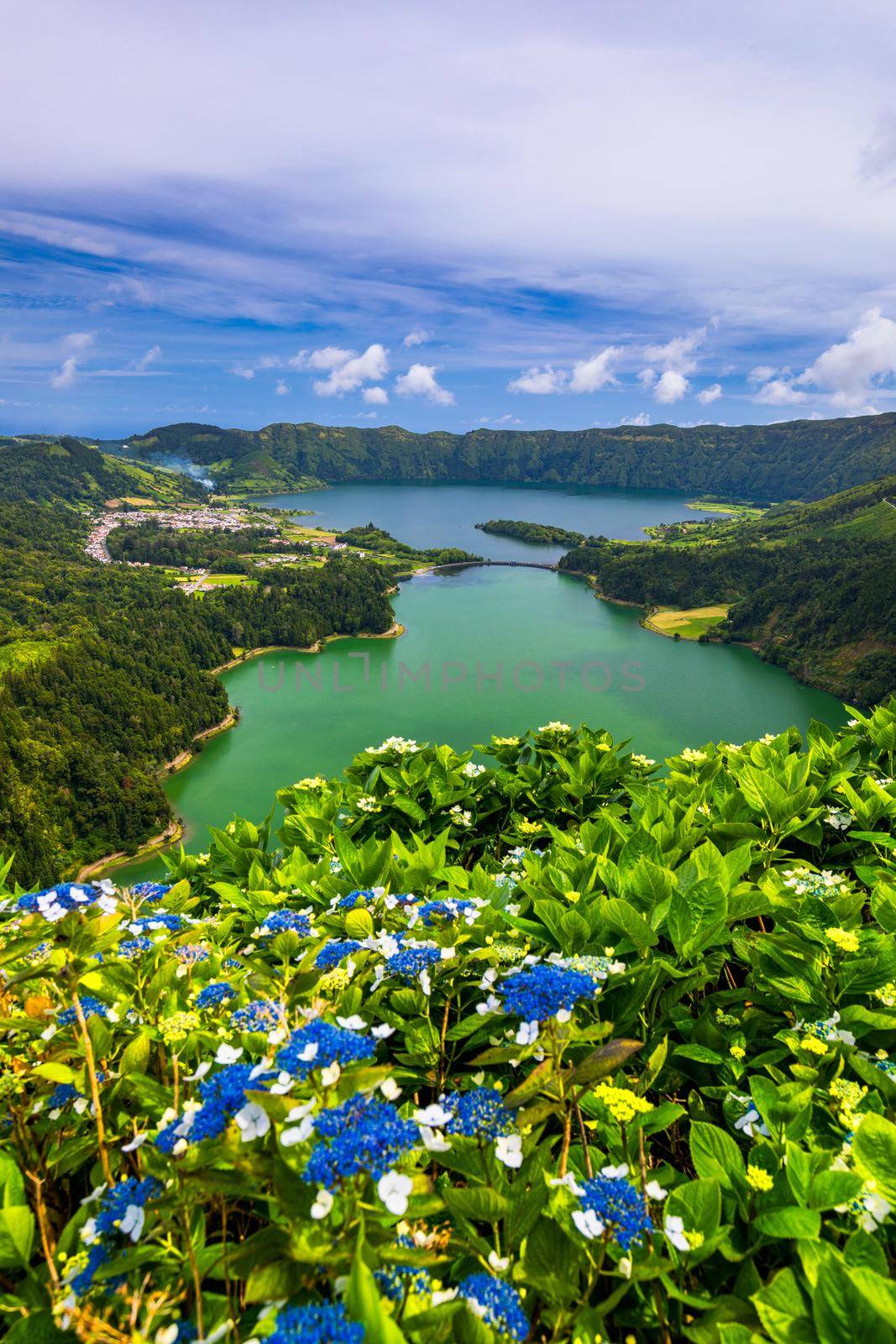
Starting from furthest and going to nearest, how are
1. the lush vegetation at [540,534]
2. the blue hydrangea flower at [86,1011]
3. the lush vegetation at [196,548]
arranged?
1. the lush vegetation at [540,534]
2. the lush vegetation at [196,548]
3. the blue hydrangea flower at [86,1011]

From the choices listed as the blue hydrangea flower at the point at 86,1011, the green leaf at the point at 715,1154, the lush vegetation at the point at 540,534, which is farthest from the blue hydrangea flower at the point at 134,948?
the lush vegetation at the point at 540,534

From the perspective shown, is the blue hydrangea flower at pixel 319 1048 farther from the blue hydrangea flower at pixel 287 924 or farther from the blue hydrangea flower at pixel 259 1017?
the blue hydrangea flower at pixel 287 924

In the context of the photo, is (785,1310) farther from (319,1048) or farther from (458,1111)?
(319,1048)

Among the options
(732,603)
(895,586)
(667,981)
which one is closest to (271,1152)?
(667,981)

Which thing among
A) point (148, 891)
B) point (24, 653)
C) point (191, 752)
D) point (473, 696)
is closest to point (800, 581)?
point (473, 696)

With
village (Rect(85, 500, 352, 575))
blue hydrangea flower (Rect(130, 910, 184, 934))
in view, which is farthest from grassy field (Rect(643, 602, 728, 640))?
blue hydrangea flower (Rect(130, 910, 184, 934))

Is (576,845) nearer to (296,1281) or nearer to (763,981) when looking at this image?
(763,981)

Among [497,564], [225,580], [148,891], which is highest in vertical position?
[148,891]
